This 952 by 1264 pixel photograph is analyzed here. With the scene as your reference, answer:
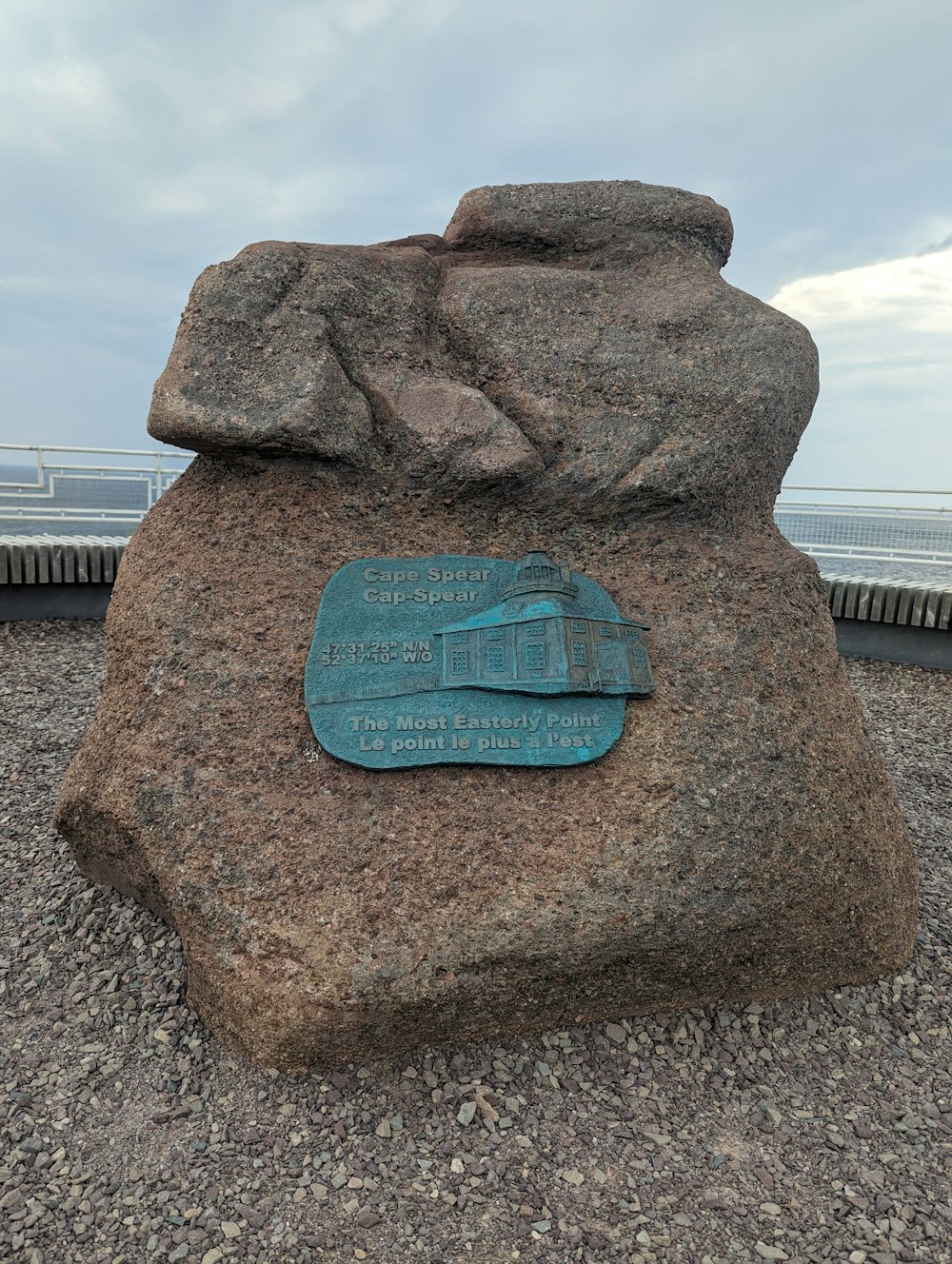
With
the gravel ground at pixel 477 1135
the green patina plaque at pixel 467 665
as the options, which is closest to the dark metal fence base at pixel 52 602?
the gravel ground at pixel 477 1135

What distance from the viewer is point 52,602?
26.1 ft

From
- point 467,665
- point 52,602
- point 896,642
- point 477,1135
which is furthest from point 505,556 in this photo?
point 52,602

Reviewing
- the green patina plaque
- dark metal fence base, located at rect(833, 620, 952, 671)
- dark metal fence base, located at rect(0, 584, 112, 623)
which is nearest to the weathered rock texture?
the green patina plaque

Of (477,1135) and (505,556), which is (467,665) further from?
(477,1135)

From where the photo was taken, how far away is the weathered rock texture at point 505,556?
2.68 meters

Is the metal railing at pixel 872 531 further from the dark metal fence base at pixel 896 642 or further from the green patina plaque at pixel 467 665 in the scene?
the green patina plaque at pixel 467 665

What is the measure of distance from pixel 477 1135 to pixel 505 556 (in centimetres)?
193

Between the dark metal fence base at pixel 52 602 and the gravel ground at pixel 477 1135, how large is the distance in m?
5.27

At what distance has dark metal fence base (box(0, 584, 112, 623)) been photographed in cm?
783

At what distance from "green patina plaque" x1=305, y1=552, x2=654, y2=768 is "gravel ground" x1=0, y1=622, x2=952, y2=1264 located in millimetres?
965

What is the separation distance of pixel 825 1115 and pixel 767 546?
2031 millimetres

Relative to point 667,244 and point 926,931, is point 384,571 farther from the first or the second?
point 926,931

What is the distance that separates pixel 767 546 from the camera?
360 centimetres

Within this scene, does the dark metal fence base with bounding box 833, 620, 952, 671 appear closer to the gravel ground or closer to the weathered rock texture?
the weathered rock texture
